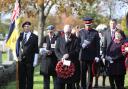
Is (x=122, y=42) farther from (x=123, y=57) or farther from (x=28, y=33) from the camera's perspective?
(x=28, y=33)

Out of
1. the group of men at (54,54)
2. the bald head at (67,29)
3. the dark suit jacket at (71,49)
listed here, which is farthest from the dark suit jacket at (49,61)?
the bald head at (67,29)

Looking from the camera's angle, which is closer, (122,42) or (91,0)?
(122,42)

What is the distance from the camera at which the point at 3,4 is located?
40719mm

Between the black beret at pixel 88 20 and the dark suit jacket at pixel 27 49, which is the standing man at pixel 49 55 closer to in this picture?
the dark suit jacket at pixel 27 49

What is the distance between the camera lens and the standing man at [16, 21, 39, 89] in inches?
519

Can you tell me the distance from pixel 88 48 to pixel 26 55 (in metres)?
1.75

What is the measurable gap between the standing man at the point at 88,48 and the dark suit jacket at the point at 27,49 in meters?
1.34

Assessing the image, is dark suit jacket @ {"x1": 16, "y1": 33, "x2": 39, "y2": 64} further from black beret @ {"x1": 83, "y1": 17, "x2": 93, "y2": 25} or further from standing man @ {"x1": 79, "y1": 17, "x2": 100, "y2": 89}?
black beret @ {"x1": 83, "y1": 17, "x2": 93, "y2": 25}

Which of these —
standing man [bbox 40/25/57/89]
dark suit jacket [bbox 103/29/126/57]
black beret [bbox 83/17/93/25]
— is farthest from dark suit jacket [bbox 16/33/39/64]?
dark suit jacket [bbox 103/29/126/57]

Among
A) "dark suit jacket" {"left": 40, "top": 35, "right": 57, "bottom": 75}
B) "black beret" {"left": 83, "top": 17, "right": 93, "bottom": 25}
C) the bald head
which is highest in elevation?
"black beret" {"left": 83, "top": 17, "right": 93, "bottom": 25}

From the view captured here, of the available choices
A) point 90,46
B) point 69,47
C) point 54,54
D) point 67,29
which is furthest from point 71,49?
point 90,46

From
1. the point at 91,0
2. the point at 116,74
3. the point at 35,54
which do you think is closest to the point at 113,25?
the point at 116,74

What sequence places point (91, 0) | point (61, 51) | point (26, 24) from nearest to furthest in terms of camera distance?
point (61, 51), point (26, 24), point (91, 0)

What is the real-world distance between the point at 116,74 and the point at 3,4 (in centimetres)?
2833
